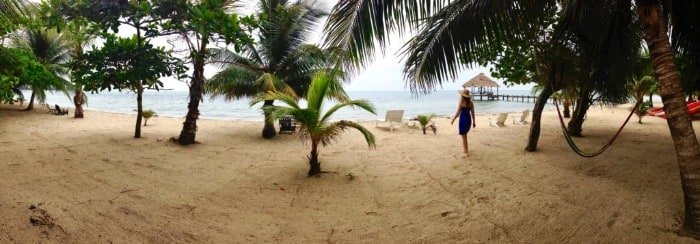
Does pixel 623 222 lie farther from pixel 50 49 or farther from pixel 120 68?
pixel 50 49

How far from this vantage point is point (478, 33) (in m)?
3.72

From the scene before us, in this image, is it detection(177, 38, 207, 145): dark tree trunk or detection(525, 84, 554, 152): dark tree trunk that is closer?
detection(525, 84, 554, 152): dark tree trunk

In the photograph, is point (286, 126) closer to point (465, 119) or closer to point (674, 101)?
point (465, 119)

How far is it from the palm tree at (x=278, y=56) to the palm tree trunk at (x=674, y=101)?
8.22 m

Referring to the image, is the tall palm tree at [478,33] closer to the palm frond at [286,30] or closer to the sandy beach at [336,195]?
the sandy beach at [336,195]

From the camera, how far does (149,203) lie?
431cm

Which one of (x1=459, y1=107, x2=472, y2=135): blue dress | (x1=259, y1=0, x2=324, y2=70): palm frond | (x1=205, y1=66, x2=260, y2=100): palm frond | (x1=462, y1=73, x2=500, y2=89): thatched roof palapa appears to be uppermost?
(x1=259, y1=0, x2=324, y2=70): palm frond

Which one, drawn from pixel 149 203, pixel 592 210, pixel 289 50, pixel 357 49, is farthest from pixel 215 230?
pixel 289 50

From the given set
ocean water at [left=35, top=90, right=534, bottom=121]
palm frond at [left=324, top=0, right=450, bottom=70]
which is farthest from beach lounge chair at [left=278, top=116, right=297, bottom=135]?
palm frond at [left=324, top=0, right=450, bottom=70]

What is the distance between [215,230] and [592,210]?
4166 millimetres

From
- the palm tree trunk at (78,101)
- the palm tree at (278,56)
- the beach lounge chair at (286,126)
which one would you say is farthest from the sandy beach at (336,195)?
the palm tree trunk at (78,101)

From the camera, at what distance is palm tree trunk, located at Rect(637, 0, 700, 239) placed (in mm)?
2881

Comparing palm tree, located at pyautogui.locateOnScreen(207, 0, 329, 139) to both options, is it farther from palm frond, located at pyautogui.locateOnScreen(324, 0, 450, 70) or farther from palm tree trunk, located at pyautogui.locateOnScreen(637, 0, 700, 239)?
palm tree trunk, located at pyautogui.locateOnScreen(637, 0, 700, 239)

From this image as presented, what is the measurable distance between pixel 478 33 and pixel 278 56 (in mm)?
8152
